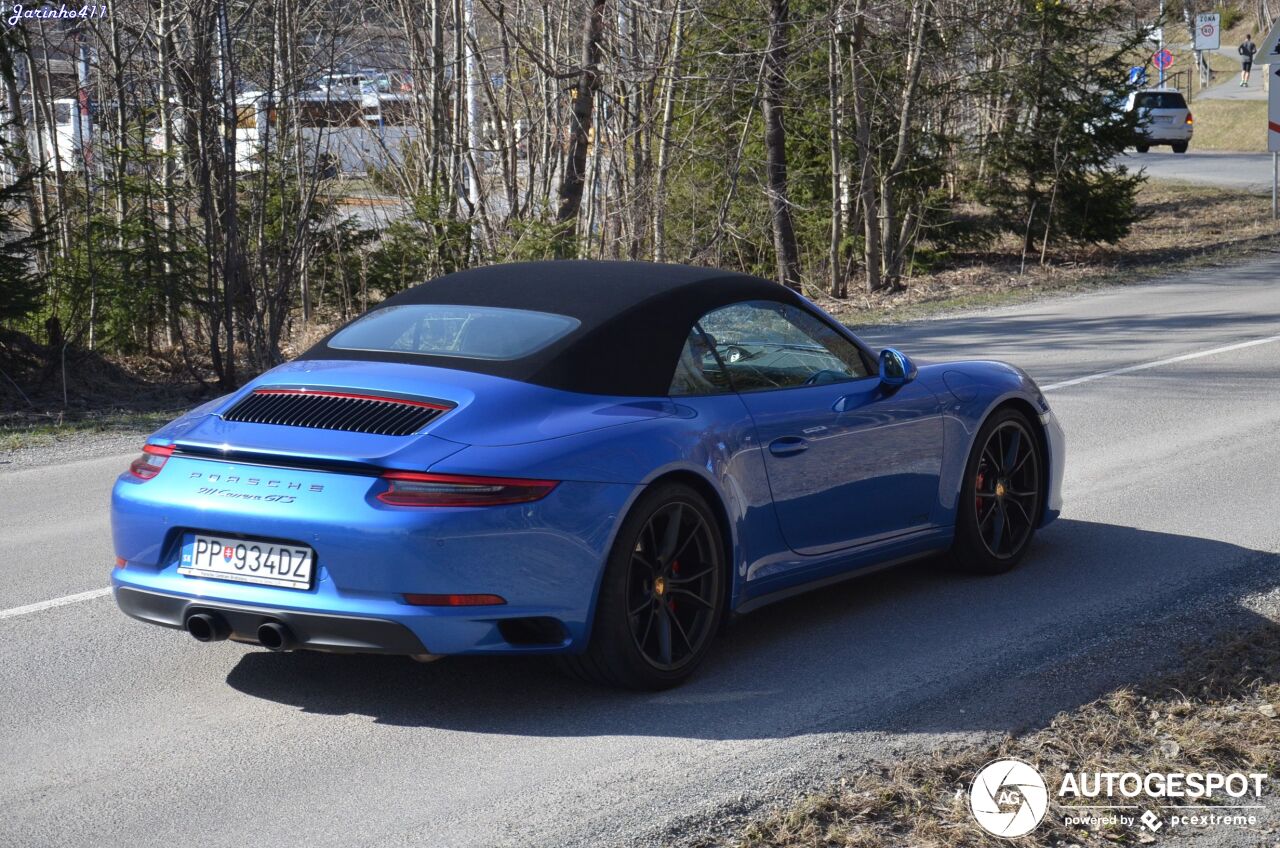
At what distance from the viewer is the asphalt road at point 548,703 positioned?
412cm

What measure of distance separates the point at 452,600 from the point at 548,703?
0.71m

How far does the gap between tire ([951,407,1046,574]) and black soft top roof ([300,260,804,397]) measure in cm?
122

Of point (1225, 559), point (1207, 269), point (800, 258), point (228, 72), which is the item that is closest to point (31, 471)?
point (228, 72)

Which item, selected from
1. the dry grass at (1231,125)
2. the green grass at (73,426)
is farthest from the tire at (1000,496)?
the dry grass at (1231,125)

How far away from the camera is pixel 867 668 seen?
5.38 meters

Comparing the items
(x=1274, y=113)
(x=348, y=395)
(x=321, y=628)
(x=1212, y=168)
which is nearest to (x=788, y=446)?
(x=348, y=395)

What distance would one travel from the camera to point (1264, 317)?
54.2 ft

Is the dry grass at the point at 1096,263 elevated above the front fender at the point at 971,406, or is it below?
below

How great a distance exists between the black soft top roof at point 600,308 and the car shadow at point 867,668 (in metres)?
1.07

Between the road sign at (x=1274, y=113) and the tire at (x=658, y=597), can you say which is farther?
the road sign at (x=1274, y=113)

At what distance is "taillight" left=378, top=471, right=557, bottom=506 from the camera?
445 cm

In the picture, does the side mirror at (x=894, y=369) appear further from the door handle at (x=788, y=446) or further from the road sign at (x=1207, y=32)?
the road sign at (x=1207, y=32)

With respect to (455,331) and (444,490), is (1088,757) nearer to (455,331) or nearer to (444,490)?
(444,490)

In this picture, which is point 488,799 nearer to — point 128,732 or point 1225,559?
point 128,732
